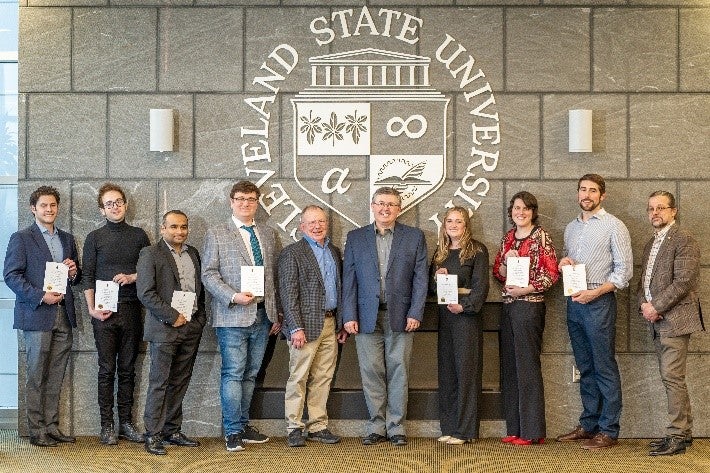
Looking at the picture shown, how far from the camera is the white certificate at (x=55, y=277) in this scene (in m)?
5.76

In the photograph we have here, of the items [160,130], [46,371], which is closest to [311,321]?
[160,130]

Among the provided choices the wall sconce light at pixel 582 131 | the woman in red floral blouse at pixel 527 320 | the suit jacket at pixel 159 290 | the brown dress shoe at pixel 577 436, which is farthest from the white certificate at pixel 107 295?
the wall sconce light at pixel 582 131

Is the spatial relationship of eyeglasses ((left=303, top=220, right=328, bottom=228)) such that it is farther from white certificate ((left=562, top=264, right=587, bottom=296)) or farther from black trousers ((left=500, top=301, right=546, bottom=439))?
white certificate ((left=562, top=264, right=587, bottom=296))

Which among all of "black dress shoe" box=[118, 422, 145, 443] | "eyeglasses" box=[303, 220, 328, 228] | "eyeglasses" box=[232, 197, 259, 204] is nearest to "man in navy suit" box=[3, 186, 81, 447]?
"black dress shoe" box=[118, 422, 145, 443]

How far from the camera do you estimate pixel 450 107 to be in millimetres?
6156

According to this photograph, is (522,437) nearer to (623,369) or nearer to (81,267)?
(623,369)

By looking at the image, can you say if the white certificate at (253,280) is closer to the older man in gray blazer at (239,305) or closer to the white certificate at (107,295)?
the older man in gray blazer at (239,305)

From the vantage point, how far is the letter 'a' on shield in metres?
6.13

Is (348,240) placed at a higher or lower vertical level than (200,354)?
higher

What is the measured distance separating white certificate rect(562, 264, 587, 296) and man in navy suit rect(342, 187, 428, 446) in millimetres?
907

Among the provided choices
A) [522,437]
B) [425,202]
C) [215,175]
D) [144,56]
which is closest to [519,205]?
[425,202]

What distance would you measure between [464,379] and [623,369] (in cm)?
115

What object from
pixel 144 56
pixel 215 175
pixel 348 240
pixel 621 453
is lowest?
pixel 621 453

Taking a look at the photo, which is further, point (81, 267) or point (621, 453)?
point (81, 267)
